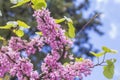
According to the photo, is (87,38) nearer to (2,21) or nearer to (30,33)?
(30,33)

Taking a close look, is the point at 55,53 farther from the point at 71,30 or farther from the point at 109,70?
the point at 109,70

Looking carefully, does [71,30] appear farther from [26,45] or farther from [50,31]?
[26,45]

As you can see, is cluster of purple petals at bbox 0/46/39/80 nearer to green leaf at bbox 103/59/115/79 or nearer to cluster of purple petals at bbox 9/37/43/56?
cluster of purple petals at bbox 9/37/43/56

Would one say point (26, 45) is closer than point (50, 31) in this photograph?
No

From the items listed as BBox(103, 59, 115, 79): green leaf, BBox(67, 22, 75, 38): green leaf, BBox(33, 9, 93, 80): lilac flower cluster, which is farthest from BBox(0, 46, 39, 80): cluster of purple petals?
BBox(103, 59, 115, 79): green leaf

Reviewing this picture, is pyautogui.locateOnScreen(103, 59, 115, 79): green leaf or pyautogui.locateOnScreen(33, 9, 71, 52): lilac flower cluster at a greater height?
pyautogui.locateOnScreen(33, 9, 71, 52): lilac flower cluster

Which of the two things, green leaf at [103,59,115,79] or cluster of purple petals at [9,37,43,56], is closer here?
green leaf at [103,59,115,79]

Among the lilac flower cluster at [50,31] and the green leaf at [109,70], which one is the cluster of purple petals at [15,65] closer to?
the lilac flower cluster at [50,31]

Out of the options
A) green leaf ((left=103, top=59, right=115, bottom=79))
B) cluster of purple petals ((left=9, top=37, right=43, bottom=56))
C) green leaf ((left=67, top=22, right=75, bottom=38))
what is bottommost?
green leaf ((left=103, top=59, right=115, bottom=79))

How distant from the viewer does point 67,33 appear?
255 cm

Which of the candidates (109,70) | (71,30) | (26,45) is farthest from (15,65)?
(109,70)

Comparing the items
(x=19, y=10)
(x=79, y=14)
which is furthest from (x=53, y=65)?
(x=79, y=14)

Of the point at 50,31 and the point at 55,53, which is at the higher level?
the point at 50,31

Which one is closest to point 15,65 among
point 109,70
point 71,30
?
point 71,30
